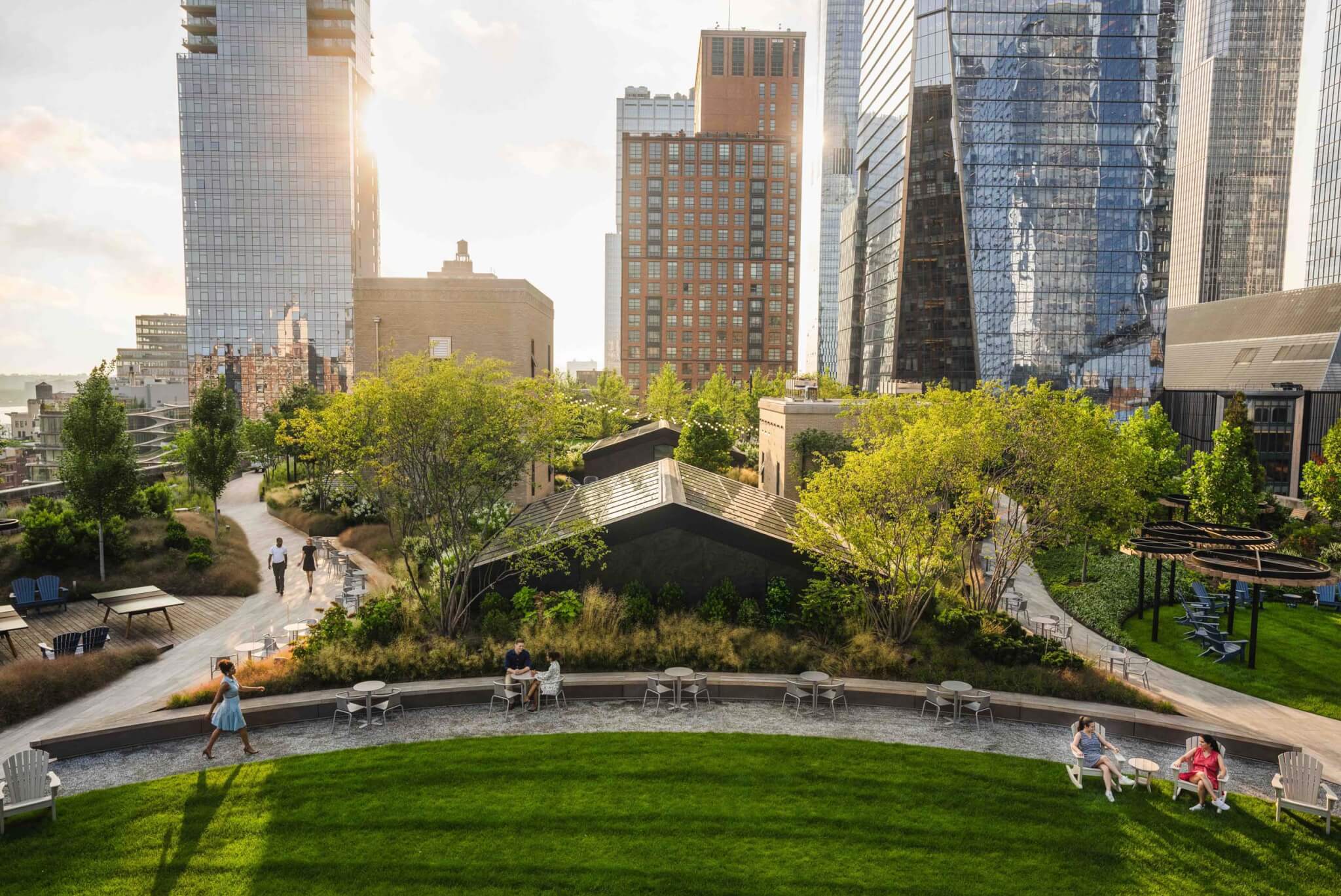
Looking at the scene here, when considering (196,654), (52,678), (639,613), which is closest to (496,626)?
(639,613)

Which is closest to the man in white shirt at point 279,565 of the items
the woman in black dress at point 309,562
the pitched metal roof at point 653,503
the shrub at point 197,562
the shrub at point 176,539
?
the woman in black dress at point 309,562

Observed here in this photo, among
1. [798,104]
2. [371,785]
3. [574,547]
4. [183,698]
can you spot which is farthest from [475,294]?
[798,104]

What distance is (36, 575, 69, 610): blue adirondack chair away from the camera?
2164 cm

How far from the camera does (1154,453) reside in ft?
112

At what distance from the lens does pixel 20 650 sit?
18484mm

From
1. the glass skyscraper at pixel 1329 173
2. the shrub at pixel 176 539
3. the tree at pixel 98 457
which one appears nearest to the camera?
the tree at pixel 98 457

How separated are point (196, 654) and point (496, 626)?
7629mm

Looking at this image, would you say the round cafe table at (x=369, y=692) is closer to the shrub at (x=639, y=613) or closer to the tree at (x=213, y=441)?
the shrub at (x=639, y=613)

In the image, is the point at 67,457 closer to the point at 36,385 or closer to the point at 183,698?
the point at 183,698

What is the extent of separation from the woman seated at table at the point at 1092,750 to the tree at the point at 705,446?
89.4 feet

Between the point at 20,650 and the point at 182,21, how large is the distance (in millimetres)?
143032

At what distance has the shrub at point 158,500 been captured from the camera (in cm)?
3075

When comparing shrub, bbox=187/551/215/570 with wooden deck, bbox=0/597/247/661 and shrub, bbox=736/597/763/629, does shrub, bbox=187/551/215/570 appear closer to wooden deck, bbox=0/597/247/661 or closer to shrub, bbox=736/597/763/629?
wooden deck, bbox=0/597/247/661

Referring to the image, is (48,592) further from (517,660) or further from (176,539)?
(517,660)
